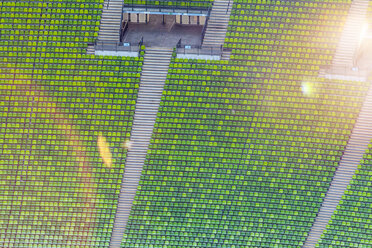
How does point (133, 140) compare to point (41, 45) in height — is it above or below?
below

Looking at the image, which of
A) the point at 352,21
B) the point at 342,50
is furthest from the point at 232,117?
the point at 352,21

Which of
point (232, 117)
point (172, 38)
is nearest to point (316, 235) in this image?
point (232, 117)

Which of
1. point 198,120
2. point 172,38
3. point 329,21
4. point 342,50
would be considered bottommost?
point 198,120

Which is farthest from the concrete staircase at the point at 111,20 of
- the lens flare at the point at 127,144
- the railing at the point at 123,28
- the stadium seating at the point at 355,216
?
the stadium seating at the point at 355,216

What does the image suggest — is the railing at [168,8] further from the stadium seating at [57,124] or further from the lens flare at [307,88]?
the lens flare at [307,88]

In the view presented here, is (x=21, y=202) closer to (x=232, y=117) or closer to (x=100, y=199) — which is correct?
(x=100, y=199)

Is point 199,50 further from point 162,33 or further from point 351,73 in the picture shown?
point 351,73
